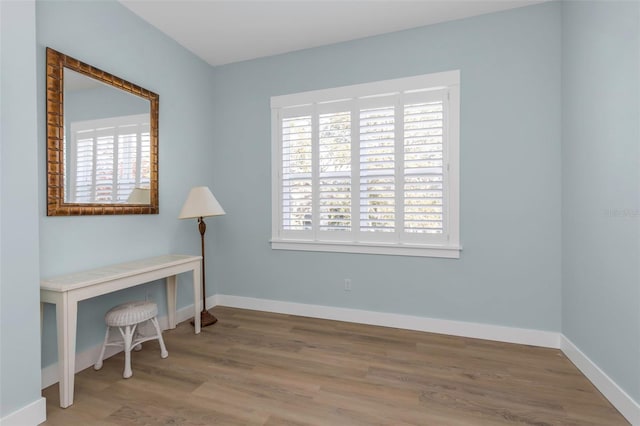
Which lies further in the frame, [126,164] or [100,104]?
[126,164]

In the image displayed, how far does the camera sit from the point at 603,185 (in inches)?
79.0

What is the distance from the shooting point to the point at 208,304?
3.64m

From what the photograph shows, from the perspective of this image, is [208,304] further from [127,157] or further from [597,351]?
[597,351]

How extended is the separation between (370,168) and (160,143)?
2.08 meters

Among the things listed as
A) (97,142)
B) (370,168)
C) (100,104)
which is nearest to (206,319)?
(97,142)

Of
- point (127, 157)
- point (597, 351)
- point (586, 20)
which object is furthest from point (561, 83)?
point (127, 157)

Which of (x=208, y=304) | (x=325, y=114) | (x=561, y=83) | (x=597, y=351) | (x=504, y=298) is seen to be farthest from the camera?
(x=208, y=304)

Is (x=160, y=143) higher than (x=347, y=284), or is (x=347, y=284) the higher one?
(x=160, y=143)

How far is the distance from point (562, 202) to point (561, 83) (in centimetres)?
99

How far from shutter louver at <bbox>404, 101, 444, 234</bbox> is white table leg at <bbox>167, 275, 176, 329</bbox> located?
2.35 metres

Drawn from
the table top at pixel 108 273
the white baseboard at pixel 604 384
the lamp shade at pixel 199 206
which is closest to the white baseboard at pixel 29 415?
the table top at pixel 108 273

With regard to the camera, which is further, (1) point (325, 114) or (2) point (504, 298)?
(1) point (325, 114)

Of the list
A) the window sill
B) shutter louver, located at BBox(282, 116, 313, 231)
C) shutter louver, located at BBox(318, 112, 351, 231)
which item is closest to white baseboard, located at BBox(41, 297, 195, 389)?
the window sill

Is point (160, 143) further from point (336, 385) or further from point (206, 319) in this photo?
point (336, 385)
